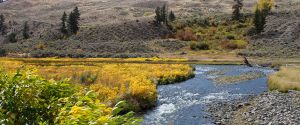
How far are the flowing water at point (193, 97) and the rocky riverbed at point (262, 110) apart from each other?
4.46 ft

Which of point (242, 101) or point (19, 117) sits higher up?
point (19, 117)

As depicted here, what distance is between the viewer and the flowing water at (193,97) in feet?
110

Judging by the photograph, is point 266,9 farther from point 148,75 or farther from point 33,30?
point 148,75

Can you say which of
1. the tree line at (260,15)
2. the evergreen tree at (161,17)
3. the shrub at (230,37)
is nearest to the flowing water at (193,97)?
the shrub at (230,37)

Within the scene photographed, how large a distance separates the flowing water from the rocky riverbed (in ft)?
4.46

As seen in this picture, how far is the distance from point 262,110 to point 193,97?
33.9 feet

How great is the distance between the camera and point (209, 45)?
105 metres

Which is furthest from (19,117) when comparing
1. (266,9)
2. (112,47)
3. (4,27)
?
(4,27)

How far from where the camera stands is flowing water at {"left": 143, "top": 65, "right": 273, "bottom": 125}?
110 ft

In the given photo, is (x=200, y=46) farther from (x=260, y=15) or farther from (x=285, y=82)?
(x=285, y=82)

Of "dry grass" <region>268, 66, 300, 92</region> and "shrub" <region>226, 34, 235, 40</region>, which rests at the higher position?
"dry grass" <region>268, 66, 300, 92</region>

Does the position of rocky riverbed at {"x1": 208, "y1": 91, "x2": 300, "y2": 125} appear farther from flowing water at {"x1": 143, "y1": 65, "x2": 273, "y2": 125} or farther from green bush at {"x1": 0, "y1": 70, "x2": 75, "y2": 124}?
green bush at {"x1": 0, "y1": 70, "x2": 75, "y2": 124}

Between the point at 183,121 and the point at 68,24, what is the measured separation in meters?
94.1

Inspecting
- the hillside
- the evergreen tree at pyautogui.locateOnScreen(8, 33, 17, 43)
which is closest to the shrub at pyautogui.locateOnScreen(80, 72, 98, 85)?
the hillside
